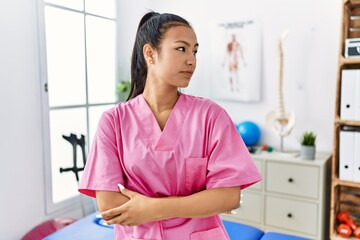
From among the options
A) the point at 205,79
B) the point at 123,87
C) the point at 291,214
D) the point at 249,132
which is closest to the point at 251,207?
the point at 291,214

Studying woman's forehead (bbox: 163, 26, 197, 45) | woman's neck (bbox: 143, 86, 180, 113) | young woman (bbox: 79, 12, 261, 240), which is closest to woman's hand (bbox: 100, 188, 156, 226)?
young woman (bbox: 79, 12, 261, 240)

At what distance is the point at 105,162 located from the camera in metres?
0.84

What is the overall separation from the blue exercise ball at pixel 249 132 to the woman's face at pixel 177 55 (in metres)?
1.83

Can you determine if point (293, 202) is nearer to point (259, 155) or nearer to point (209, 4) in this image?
point (259, 155)

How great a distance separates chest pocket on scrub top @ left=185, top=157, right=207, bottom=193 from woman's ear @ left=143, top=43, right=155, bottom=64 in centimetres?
28

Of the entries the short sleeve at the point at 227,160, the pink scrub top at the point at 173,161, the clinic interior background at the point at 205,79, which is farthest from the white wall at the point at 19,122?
the short sleeve at the point at 227,160

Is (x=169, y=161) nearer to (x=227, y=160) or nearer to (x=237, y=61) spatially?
(x=227, y=160)

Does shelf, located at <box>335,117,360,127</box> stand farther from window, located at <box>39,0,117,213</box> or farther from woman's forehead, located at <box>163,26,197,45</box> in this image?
window, located at <box>39,0,117,213</box>

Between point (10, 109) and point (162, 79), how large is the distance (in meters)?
1.63

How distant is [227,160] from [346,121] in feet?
5.05

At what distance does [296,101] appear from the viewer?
2605 millimetres

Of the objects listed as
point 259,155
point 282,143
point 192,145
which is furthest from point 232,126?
point 282,143

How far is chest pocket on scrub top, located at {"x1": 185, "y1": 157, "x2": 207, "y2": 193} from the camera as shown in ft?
2.67

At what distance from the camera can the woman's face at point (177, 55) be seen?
0.83 metres
